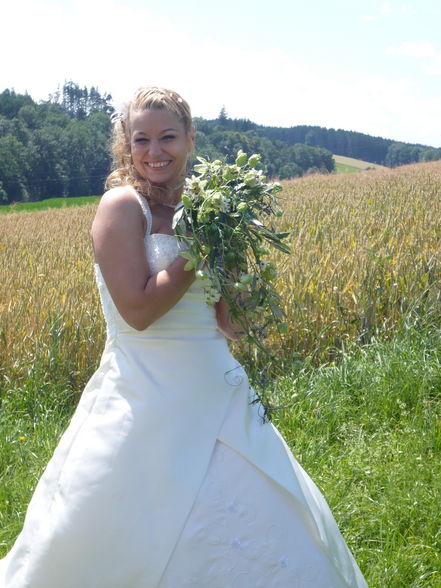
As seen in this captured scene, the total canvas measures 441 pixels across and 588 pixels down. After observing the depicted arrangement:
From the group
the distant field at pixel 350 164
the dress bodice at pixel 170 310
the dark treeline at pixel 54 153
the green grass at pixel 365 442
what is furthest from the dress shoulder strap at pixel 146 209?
the distant field at pixel 350 164

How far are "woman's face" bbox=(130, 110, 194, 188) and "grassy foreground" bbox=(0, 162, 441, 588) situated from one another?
0.82m

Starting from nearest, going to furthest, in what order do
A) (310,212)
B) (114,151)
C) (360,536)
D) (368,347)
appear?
(114,151) < (360,536) < (368,347) < (310,212)

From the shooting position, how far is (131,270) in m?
2.20

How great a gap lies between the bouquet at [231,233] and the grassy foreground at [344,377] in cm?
36

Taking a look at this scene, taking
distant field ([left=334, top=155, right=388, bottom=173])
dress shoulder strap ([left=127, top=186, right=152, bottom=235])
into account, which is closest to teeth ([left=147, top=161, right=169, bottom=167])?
dress shoulder strap ([left=127, top=186, right=152, bottom=235])

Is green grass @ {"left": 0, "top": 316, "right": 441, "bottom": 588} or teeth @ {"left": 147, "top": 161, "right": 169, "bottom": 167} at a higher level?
teeth @ {"left": 147, "top": 161, "right": 169, "bottom": 167}

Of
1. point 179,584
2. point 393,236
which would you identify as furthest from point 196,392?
point 393,236

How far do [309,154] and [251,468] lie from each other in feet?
163

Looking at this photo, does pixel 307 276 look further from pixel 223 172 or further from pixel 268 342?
pixel 223 172

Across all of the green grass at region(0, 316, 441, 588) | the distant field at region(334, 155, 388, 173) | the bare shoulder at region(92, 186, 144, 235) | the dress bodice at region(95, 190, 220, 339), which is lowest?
the distant field at region(334, 155, 388, 173)

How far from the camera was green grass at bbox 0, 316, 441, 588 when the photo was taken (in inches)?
129

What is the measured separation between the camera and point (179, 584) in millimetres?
2111

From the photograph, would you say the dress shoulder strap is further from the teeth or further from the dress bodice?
the teeth

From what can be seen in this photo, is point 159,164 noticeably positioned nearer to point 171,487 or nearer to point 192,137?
point 192,137
